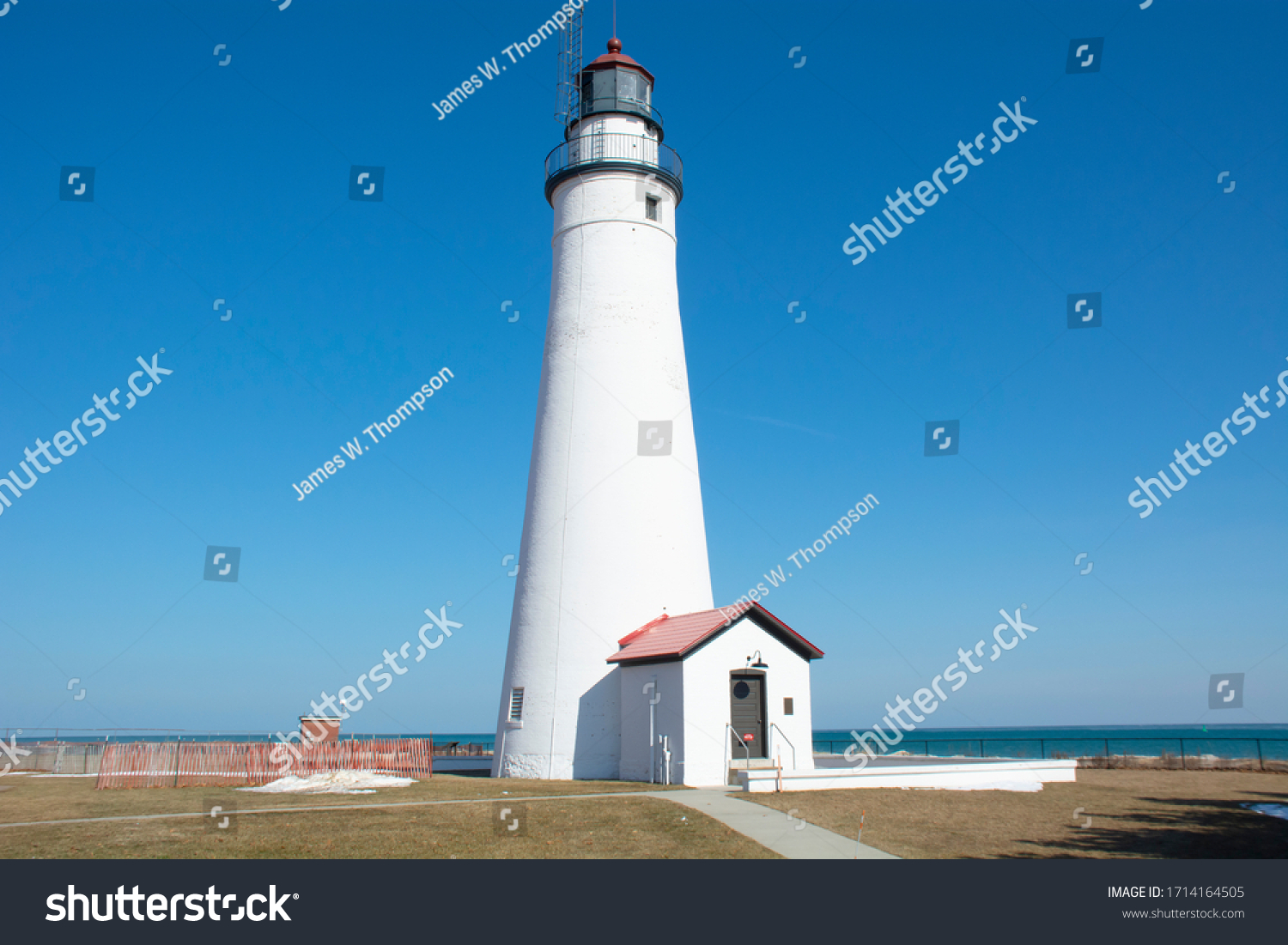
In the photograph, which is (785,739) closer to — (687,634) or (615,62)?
(687,634)

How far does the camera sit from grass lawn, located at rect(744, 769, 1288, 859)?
39.3 ft

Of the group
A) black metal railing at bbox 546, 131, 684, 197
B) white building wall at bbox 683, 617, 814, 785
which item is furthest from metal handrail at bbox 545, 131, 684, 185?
white building wall at bbox 683, 617, 814, 785

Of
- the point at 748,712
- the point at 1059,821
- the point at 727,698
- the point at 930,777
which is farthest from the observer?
the point at 748,712

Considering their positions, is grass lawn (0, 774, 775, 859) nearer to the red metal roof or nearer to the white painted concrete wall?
the red metal roof

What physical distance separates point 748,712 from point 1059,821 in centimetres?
825

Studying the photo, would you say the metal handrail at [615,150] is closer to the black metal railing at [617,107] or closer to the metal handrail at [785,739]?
the black metal railing at [617,107]

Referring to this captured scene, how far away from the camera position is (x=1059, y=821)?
14734 millimetres

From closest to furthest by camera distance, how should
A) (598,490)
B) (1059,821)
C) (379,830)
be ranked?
(379,830)
(1059,821)
(598,490)

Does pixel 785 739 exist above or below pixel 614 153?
below

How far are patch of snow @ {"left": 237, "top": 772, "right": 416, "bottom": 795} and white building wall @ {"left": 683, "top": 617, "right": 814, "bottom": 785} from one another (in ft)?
22.6

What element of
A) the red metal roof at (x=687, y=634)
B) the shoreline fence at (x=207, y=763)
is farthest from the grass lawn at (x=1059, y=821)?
the shoreline fence at (x=207, y=763)

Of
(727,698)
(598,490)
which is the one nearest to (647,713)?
(727,698)
